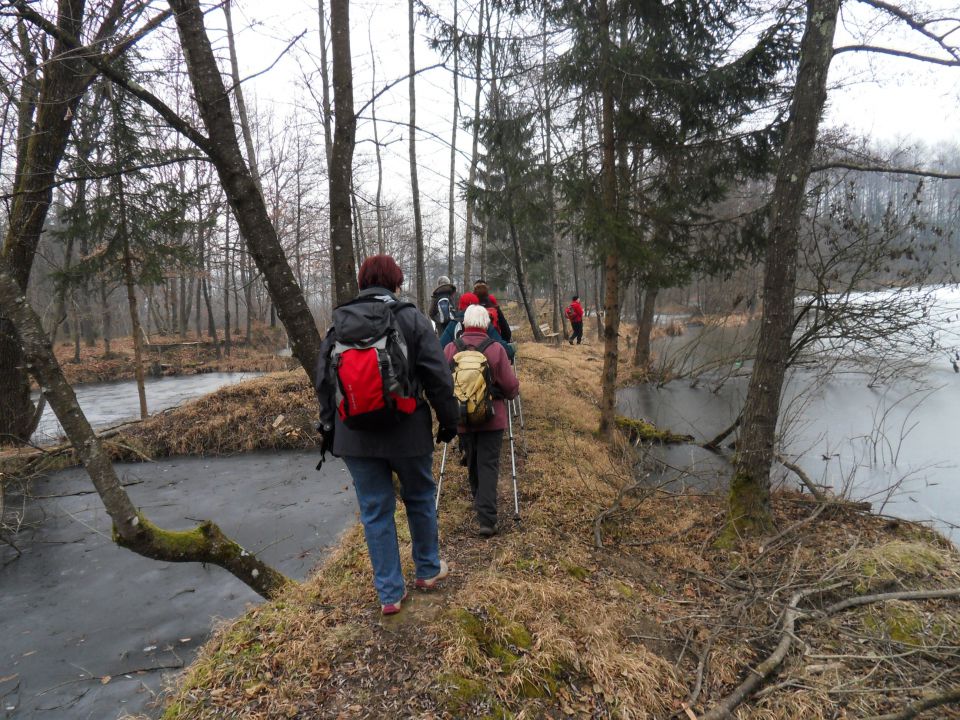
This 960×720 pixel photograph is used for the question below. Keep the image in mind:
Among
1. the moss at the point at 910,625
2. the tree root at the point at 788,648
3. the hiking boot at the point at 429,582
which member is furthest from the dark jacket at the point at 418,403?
the moss at the point at 910,625

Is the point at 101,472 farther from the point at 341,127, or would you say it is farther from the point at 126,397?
the point at 126,397

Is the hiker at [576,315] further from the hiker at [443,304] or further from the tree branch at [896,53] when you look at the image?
the tree branch at [896,53]

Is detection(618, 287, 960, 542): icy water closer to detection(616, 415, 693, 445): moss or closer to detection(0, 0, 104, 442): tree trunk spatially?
detection(616, 415, 693, 445): moss

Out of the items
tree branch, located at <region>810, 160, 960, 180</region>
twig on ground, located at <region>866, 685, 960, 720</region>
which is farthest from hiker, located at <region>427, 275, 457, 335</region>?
twig on ground, located at <region>866, 685, 960, 720</region>

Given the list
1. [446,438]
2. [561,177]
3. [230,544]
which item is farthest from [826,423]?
[230,544]

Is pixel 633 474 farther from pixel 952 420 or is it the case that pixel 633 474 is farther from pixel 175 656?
pixel 952 420

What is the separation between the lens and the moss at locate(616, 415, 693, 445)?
32.4 feet

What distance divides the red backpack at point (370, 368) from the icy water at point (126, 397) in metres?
10.9

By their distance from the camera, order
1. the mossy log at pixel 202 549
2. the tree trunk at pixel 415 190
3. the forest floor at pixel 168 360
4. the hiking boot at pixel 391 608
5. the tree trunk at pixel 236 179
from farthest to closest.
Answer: the forest floor at pixel 168 360 → the tree trunk at pixel 415 190 → the tree trunk at pixel 236 179 → the mossy log at pixel 202 549 → the hiking boot at pixel 391 608

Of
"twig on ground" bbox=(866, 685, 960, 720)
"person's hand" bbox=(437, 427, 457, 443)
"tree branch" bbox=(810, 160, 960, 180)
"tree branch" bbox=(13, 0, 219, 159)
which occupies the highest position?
"tree branch" bbox=(13, 0, 219, 159)

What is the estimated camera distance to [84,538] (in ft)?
23.1

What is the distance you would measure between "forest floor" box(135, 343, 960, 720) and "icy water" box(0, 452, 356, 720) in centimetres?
123

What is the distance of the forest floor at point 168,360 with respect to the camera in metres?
20.7

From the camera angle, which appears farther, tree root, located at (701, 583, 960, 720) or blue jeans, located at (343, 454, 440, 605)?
blue jeans, located at (343, 454, 440, 605)
